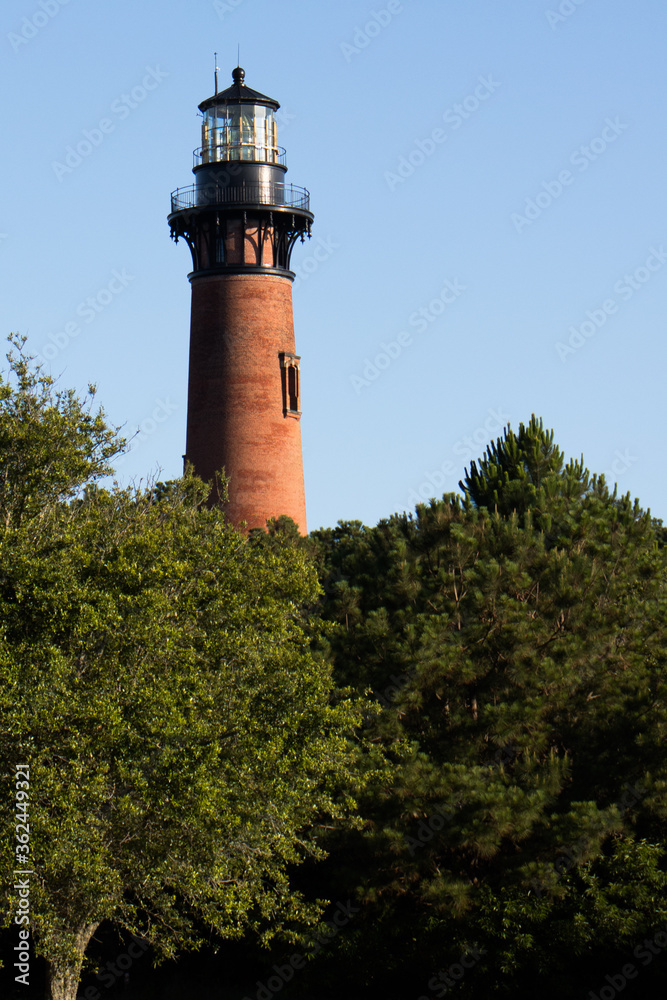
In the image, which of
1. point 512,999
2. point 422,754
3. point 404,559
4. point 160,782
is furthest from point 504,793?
point 160,782

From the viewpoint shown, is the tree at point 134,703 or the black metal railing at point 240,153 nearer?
the tree at point 134,703

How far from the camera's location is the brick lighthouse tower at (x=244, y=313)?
41906 mm

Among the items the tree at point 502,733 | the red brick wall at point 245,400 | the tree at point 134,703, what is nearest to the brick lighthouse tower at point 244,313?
the red brick wall at point 245,400

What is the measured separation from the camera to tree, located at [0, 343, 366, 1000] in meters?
18.0

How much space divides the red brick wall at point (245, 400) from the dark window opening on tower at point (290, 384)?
169 millimetres

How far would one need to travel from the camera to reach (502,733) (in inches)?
989

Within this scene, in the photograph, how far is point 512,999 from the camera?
24.6 metres

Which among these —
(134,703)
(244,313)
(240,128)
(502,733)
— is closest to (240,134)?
(240,128)

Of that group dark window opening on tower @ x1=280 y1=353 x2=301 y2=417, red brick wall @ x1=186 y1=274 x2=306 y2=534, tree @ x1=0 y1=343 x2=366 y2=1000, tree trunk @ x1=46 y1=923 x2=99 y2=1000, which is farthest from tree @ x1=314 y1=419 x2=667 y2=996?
dark window opening on tower @ x1=280 y1=353 x2=301 y2=417

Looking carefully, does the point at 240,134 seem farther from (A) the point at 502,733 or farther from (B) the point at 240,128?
(A) the point at 502,733

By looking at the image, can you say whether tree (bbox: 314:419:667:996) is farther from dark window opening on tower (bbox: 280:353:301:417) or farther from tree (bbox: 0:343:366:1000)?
dark window opening on tower (bbox: 280:353:301:417)

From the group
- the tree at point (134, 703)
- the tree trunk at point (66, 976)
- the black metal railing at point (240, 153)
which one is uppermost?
the black metal railing at point (240, 153)

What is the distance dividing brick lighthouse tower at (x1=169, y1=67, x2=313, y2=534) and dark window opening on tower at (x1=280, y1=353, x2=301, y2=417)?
1.3 inches

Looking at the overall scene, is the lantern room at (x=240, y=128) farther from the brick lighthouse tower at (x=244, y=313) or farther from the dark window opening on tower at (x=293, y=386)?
the dark window opening on tower at (x=293, y=386)
